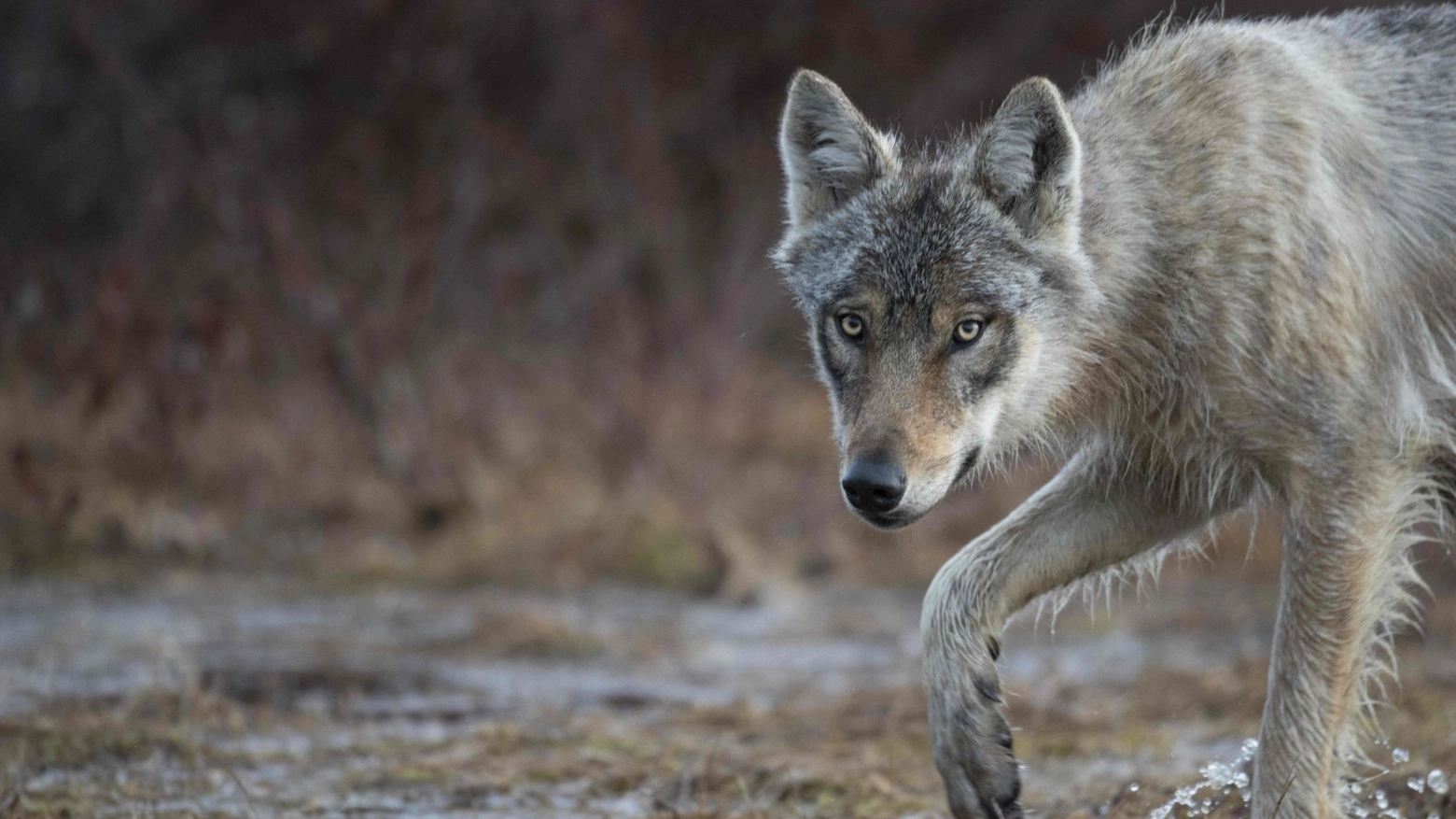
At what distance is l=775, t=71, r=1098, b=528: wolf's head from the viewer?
14.1 ft

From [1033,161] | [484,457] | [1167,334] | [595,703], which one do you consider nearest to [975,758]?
[1167,334]

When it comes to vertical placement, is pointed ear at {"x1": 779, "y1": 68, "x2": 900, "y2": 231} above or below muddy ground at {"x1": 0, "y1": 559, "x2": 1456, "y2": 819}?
above

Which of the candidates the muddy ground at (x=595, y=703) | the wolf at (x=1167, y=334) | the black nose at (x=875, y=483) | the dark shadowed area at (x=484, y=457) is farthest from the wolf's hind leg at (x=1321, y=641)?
the black nose at (x=875, y=483)

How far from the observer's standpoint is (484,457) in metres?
11.3

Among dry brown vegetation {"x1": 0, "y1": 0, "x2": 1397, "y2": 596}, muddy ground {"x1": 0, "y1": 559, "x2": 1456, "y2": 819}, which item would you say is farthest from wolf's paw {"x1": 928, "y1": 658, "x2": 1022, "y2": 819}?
dry brown vegetation {"x1": 0, "y1": 0, "x2": 1397, "y2": 596}

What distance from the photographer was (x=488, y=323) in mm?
12695

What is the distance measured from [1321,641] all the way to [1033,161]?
4.98ft

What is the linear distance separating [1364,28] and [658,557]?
19.9 feet

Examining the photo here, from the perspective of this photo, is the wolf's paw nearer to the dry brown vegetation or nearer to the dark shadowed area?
the dark shadowed area

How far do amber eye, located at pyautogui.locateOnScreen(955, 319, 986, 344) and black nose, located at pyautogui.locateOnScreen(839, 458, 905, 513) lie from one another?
1.57 ft

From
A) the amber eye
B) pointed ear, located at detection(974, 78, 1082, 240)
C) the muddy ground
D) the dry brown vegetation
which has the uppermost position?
the dry brown vegetation

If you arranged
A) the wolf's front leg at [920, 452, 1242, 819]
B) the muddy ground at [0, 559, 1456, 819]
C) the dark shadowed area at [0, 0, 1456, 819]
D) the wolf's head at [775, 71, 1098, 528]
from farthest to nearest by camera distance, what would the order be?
the dark shadowed area at [0, 0, 1456, 819] → the muddy ground at [0, 559, 1456, 819] → the wolf's front leg at [920, 452, 1242, 819] → the wolf's head at [775, 71, 1098, 528]

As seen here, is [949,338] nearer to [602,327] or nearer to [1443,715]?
[1443,715]

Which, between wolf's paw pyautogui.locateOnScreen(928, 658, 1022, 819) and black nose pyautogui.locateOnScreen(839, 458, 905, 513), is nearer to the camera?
black nose pyautogui.locateOnScreen(839, 458, 905, 513)
